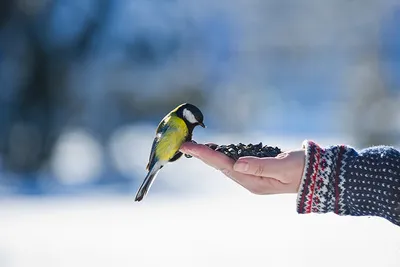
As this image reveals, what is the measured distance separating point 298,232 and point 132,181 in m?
3.45

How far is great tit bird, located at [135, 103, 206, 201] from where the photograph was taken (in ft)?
7.82

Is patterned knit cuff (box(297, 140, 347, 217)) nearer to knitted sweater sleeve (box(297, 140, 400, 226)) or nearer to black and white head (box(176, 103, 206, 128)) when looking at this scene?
knitted sweater sleeve (box(297, 140, 400, 226))

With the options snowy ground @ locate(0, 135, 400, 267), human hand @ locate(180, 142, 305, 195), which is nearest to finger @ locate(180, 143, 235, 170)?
human hand @ locate(180, 142, 305, 195)

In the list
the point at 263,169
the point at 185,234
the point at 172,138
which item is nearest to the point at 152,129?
the point at 185,234

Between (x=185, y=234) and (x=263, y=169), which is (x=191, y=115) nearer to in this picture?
(x=263, y=169)

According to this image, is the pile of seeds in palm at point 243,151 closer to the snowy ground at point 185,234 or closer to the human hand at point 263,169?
the human hand at point 263,169

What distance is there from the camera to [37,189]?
27.2 ft

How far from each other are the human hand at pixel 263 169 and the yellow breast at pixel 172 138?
16 cm

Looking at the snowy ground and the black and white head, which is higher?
the snowy ground

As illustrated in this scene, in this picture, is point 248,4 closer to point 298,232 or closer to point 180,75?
point 180,75

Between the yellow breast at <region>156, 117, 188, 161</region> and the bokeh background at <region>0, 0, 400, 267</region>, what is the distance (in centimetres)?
229

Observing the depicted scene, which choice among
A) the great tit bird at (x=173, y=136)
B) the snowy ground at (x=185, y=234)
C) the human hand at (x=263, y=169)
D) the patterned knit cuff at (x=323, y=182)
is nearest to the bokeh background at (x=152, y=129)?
the snowy ground at (x=185, y=234)

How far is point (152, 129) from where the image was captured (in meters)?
13.3

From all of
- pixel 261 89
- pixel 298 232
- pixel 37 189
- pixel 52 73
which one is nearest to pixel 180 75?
pixel 52 73
